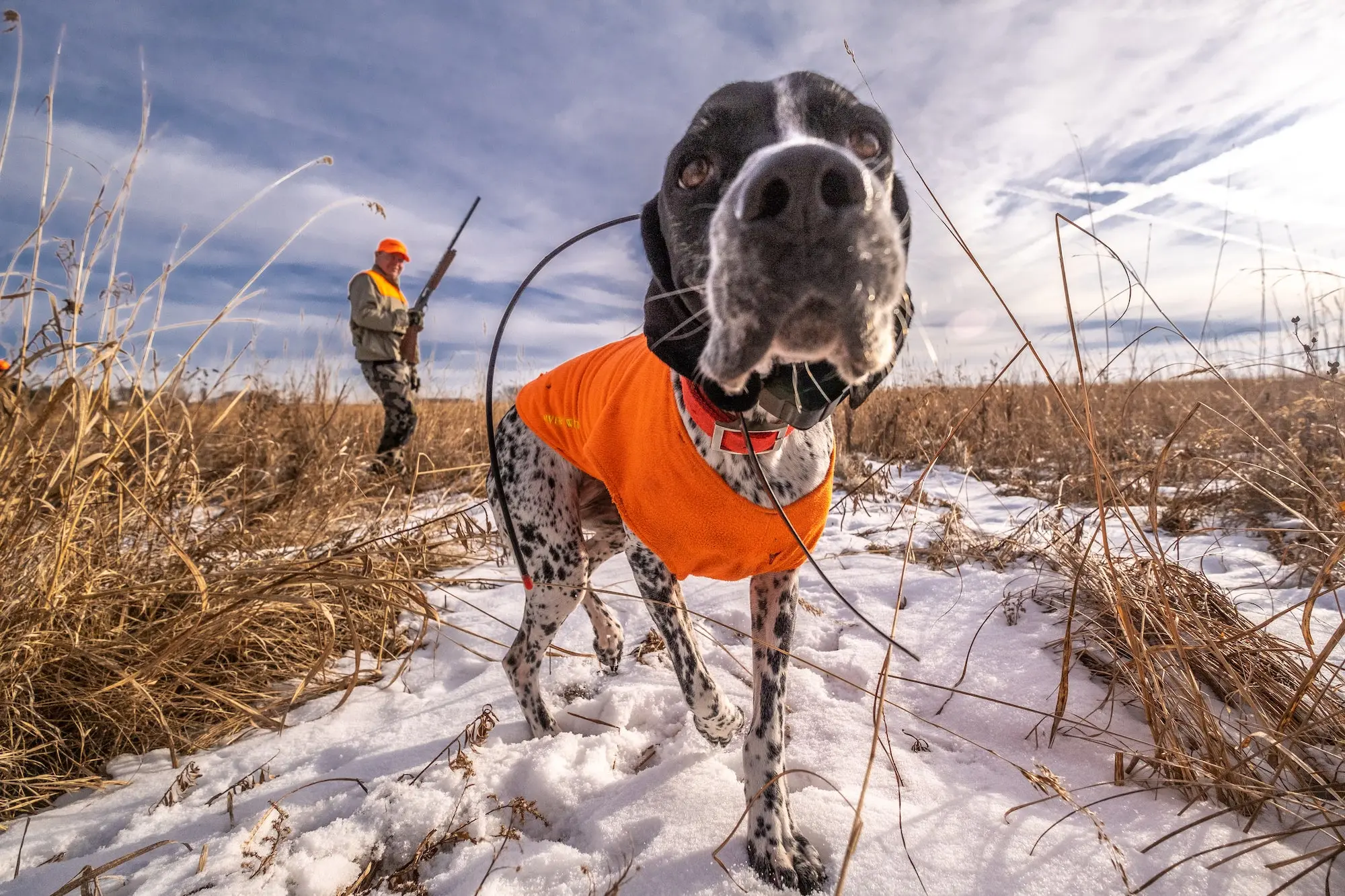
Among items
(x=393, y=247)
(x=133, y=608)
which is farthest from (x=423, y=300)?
(x=133, y=608)

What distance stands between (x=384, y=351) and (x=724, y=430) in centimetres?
658

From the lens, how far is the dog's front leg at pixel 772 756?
4.63ft

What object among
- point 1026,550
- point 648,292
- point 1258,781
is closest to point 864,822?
point 1258,781

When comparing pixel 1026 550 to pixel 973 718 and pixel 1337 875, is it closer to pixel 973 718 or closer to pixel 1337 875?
pixel 973 718

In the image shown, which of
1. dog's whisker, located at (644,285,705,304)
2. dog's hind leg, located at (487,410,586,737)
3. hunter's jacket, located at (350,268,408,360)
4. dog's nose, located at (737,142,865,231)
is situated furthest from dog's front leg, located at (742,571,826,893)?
hunter's jacket, located at (350,268,408,360)

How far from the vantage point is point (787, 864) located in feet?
4.64

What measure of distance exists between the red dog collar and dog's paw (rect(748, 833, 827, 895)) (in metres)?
1.00

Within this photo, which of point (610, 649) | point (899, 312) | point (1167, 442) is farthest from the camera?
point (610, 649)

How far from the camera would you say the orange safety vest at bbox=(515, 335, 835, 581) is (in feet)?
5.26

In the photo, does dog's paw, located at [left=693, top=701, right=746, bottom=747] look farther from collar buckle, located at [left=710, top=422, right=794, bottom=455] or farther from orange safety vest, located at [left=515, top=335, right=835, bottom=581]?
collar buckle, located at [left=710, top=422, right=794, bottom=455]

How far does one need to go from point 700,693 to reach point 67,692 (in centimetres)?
206

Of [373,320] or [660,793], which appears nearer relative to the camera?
[660,793]

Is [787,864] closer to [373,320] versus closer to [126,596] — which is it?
[126,596]

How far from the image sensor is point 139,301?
88.4 inches
